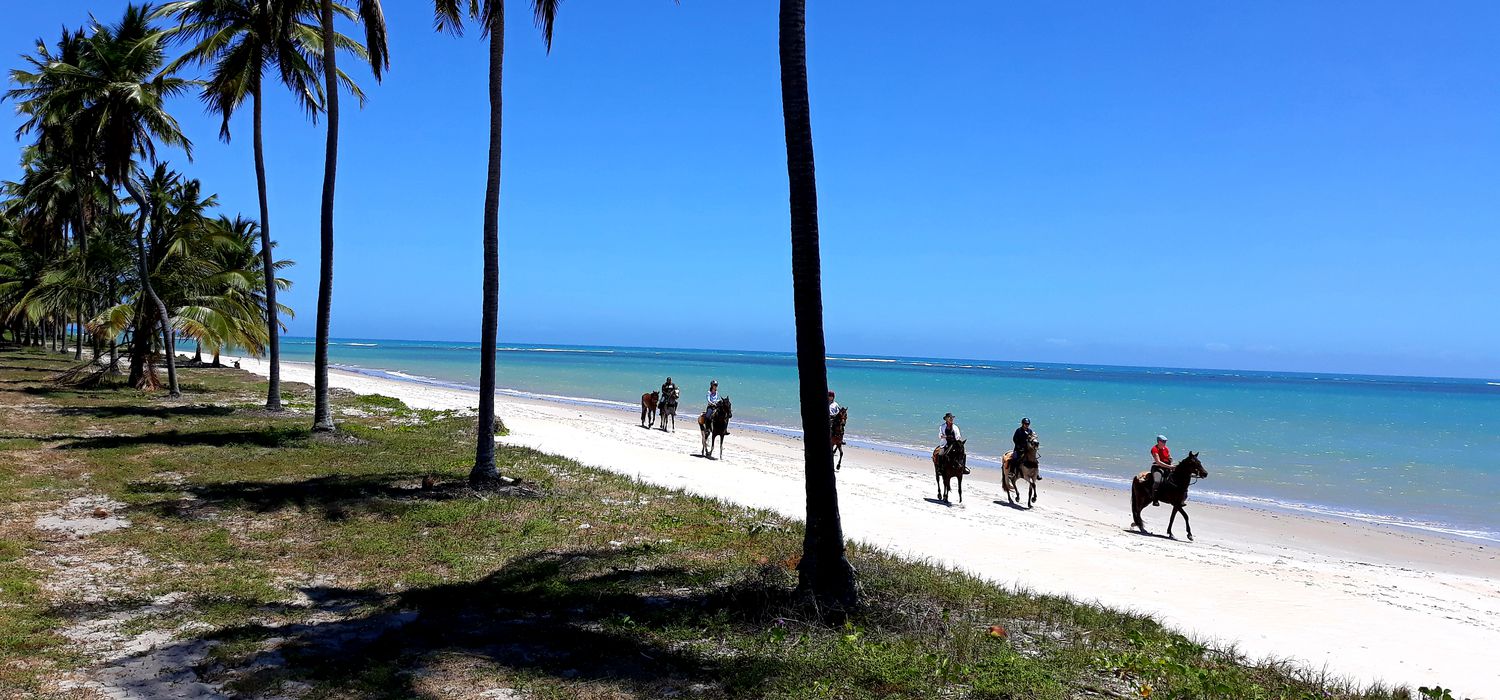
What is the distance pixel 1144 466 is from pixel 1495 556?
39.3 feet

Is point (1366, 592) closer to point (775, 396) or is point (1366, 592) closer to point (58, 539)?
point (58, 539)

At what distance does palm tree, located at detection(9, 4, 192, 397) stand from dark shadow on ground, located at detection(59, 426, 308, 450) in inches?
403

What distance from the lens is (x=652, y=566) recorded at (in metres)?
9.42

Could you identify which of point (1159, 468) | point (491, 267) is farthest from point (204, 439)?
point (1159, 468)

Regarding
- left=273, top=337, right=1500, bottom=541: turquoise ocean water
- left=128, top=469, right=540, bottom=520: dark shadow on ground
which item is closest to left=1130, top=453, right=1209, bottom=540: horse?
left=273, top=337, right=1500, bottom=541: turquoise ocean water

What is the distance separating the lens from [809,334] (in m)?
7.79

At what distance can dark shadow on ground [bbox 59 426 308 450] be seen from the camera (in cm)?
1642

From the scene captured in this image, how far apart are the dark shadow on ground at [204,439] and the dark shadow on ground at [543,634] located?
1156 cm

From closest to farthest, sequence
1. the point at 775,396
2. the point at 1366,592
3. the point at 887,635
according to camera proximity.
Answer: the point at 887,635 < the point at 1366,592 < the point at 775,396

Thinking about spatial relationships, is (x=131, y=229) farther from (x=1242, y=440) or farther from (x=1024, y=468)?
(x=1242, y=440)

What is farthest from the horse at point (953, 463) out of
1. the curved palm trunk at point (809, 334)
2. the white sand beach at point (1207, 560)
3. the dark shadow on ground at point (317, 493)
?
the curved palm trunk at point (809, 334)

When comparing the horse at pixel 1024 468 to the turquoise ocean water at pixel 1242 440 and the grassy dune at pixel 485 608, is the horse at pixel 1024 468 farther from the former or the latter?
the grassy dune at pixel 485 608

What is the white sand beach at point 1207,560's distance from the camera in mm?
9039

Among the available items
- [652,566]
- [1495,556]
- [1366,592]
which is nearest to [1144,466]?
[1495,556]
